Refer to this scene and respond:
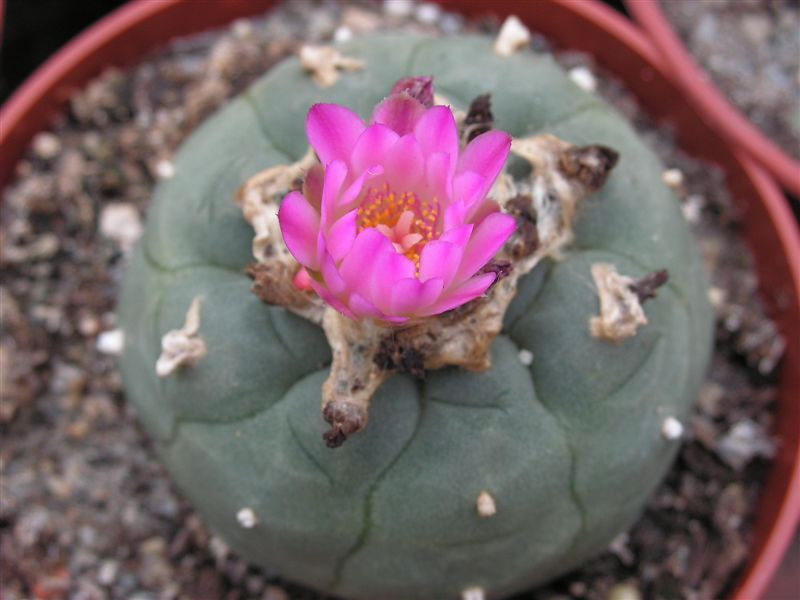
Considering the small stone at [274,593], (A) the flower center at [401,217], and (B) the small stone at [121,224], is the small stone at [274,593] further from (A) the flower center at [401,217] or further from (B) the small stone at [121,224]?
(A) the flower center at [401,217]

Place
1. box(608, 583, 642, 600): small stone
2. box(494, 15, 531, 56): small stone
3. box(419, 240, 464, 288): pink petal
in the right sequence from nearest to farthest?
box(419, 240, 464, 288): pink petal → box(494, 15, 531, 56): small stone → box(608, 583, 642, 600): small stone

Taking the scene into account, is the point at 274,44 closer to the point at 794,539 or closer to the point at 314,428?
the point at 314,428

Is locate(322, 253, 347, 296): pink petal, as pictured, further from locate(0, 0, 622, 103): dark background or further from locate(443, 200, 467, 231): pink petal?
locate(0, 0, 622, 103): dark background

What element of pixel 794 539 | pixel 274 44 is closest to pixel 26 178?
pixel 274 44

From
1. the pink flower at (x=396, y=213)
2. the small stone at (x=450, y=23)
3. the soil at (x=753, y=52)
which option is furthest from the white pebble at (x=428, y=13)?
the pink flower at (x=396, y=213)

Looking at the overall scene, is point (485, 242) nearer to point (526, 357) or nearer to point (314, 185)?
point (314, 185)

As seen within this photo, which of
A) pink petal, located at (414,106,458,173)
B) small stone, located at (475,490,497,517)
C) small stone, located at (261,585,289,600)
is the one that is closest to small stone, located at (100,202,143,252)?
small stone, located at (261,585,289,600)
